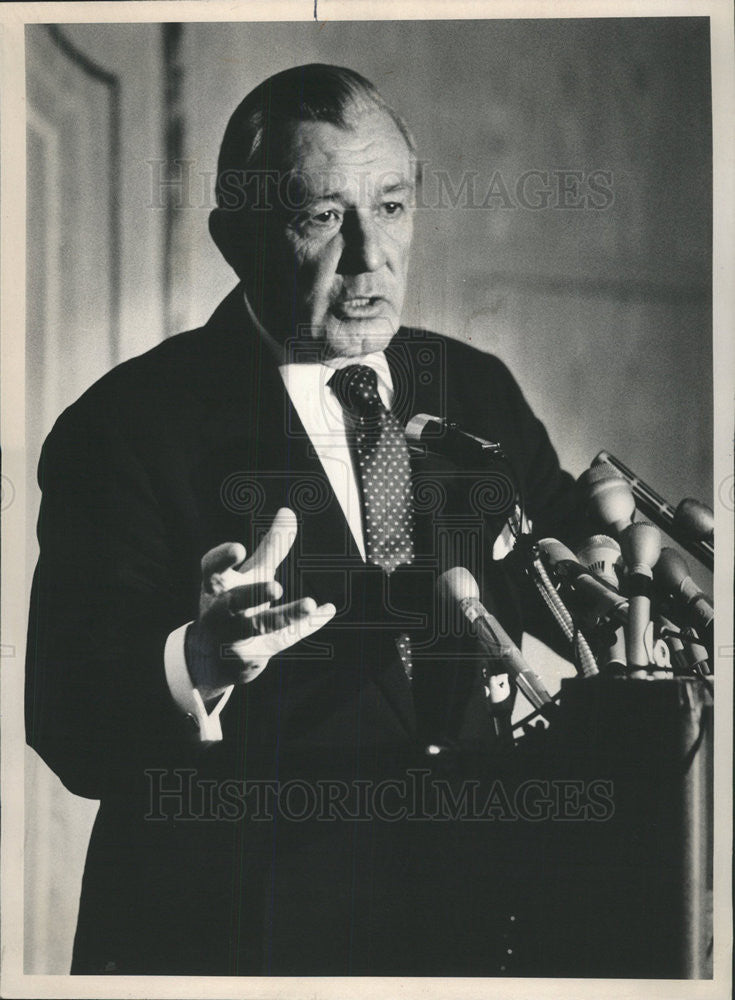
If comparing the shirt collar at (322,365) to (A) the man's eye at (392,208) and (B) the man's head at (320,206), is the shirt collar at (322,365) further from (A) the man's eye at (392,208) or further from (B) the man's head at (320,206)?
(A) the man's eye at (392,208)

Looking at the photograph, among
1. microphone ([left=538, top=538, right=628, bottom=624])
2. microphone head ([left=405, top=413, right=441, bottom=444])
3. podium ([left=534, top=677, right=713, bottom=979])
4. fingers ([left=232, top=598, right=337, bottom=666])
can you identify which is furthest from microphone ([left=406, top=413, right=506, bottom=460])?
podium ([left=534, top=677, right=713, bottom=979])

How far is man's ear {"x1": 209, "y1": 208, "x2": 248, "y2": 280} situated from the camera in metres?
1.69

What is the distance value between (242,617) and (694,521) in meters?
0.93

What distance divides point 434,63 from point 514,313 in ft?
1.75

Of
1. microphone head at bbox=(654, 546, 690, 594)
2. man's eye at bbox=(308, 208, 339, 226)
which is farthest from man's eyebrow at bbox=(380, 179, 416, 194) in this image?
microphone head at bbox=(654, 546, 690, 594)

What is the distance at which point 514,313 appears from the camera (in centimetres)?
170

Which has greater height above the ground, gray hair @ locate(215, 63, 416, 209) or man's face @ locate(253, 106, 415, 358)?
gray hair @ locate(215, 63, 416, 209)

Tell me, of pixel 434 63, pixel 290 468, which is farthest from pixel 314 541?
pixel 434 63

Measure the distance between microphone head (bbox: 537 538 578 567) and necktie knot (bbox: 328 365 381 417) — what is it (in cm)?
44

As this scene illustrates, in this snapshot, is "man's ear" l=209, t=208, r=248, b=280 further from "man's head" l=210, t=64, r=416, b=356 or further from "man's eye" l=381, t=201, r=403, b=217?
"man's eye" l=381, t=201, r=403, b=217

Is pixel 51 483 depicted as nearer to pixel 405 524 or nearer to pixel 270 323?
pixel 270 323

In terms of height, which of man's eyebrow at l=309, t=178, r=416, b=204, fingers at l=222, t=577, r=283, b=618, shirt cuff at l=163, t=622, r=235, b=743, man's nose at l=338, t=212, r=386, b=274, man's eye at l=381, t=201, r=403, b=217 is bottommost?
shirt cuff at l=163, t=622, r=235, b=743

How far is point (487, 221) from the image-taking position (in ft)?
5.58

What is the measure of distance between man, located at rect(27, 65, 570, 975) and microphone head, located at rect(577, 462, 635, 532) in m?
0.05
